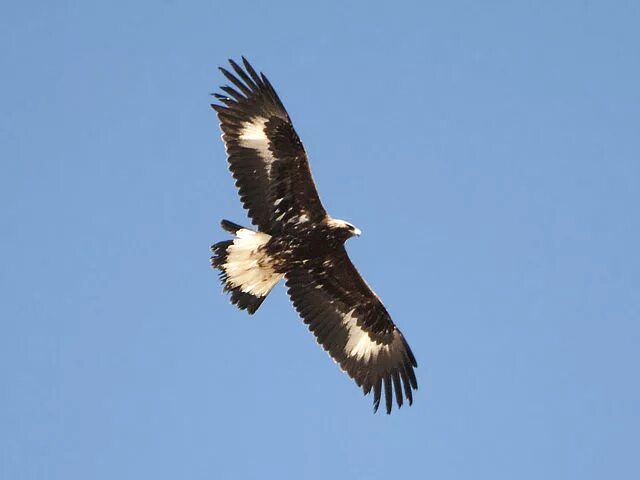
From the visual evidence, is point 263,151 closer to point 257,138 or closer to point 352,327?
point 257,138

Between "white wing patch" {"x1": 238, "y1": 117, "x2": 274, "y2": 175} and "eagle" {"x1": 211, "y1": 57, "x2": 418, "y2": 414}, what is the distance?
0.01 m

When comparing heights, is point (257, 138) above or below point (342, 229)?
above

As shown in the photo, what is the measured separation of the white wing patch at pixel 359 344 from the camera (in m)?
17.4

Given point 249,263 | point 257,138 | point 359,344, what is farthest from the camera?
point 359,344

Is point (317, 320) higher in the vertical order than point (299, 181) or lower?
lower

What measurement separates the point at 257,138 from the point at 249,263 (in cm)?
181

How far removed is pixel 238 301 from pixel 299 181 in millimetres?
1986

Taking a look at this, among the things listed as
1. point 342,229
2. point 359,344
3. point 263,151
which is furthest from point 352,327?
point 263,151

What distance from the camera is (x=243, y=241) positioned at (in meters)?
16.2

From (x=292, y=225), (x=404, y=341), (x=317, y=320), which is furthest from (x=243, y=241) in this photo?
(x=404, y=341)

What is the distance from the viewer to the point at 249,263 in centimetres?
1639

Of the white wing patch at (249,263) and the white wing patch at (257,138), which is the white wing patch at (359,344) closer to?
the white wing patch at (249,263)

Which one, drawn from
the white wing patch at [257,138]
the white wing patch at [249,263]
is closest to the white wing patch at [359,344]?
the white wing patch at [249,263]

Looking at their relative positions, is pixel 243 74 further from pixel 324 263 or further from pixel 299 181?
pixel 324 263
